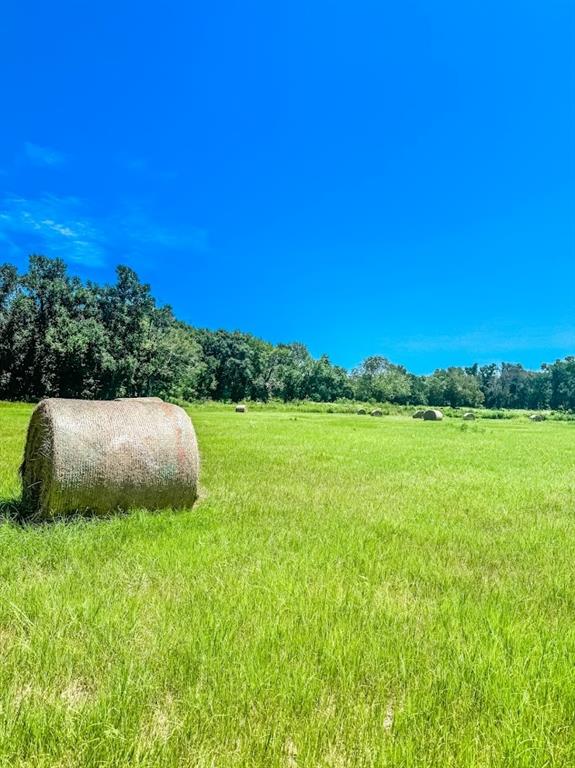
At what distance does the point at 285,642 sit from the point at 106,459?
4239 millimetres

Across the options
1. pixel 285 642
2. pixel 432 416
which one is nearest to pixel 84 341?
pixel 432 416

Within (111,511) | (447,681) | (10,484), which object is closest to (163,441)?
(111,511)

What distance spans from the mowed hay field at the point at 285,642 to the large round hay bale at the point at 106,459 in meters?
0.37

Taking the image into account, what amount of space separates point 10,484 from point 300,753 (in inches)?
318

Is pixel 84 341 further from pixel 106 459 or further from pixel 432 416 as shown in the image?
pixel 106 459

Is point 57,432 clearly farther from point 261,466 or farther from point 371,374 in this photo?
point 371,374

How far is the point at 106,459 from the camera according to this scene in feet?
22.4

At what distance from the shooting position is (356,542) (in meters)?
6.08

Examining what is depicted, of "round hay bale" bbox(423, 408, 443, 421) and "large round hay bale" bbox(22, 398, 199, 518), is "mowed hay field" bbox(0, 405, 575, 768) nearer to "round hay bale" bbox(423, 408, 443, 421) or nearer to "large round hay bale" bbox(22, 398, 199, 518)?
"large round hay bale" bbox(22, 398, 199, 518)

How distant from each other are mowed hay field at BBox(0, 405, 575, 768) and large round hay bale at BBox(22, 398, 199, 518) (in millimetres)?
375

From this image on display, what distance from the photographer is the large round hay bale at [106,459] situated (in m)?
6.58

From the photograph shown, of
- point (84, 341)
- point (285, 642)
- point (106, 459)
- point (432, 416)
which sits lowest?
point (285, 642)

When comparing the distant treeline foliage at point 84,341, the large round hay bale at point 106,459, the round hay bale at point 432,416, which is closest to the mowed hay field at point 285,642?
the large round hay bale at point 106,459

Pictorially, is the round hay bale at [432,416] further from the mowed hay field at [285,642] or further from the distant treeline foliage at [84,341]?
the mowed hay field at [285,642]
